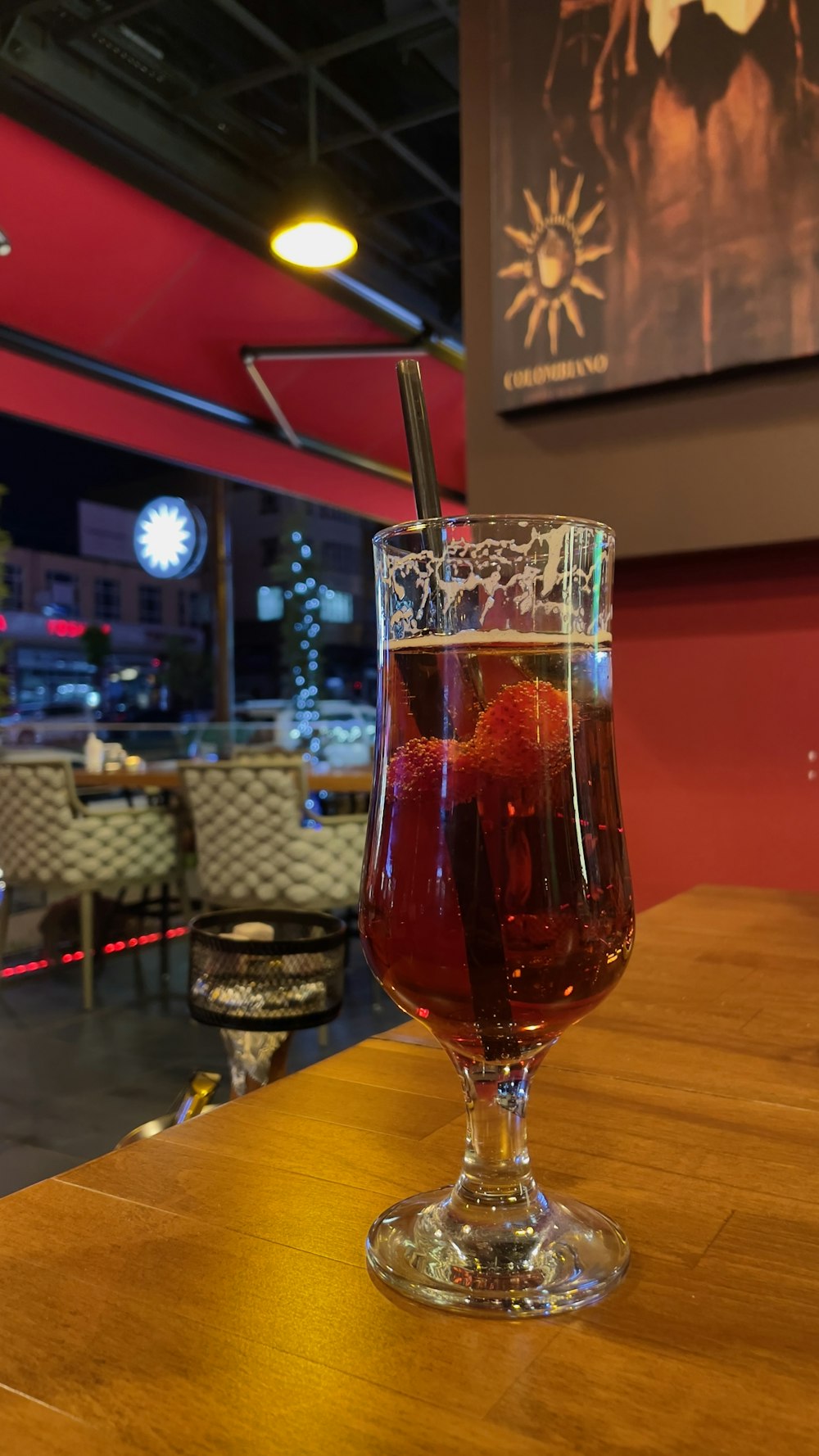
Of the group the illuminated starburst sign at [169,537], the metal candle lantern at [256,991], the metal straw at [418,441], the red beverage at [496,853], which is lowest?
the metal candle lantern at [256,991]

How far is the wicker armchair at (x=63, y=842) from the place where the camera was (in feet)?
12.9

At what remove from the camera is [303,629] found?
8.45 meters

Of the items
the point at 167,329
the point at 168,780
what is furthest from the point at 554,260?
the point at 167,329

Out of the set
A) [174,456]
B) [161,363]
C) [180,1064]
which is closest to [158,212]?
[161,363]

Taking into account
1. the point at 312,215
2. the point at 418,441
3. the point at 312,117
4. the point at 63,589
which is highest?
the point at 312,117

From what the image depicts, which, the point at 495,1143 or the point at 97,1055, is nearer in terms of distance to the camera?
the point at 495,1143

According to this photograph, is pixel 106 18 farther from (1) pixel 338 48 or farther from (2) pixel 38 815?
(2) pixel 38 815

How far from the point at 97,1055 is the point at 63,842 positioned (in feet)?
3.27

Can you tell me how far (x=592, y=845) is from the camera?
0.47 meters

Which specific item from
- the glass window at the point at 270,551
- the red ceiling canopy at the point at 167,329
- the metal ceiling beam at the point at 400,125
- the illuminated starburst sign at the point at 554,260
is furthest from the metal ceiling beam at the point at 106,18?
the glass window at the point at 270,551

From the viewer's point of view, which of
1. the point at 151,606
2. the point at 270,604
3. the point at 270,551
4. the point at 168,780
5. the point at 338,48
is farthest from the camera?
the point at 270,604

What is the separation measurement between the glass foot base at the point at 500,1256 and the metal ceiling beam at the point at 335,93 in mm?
4115

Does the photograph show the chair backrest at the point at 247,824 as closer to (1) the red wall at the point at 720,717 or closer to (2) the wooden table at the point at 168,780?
(2) the wooden table at the point at 168,780

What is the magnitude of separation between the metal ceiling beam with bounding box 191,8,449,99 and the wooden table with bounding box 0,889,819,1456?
396 centimetres
